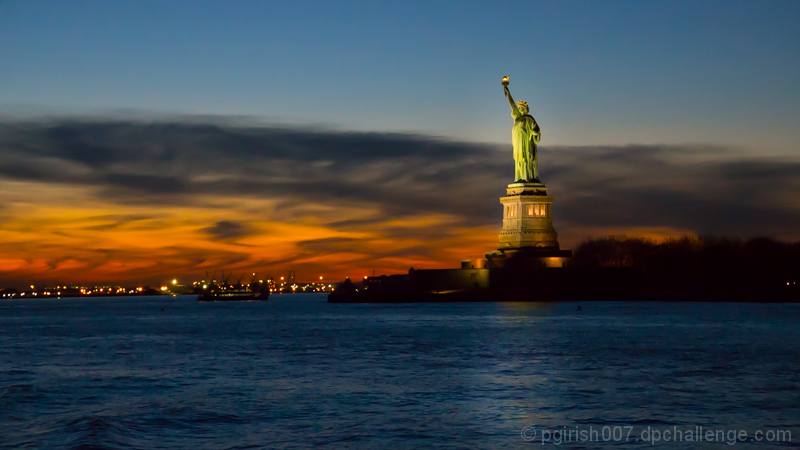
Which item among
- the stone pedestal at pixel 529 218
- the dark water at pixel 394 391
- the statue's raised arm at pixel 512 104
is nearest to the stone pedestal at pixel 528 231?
the stone pedestal at pixel 529 218

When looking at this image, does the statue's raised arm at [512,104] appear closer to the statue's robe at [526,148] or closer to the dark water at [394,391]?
the statue's robe at [526,148]

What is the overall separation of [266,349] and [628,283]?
77.3m

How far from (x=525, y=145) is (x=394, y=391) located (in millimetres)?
82015

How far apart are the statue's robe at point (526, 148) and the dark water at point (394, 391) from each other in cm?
5469

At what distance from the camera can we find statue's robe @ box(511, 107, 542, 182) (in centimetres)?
10800

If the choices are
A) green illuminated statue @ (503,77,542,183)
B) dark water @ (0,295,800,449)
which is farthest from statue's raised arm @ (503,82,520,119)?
dark water @ (0,295,800,449)

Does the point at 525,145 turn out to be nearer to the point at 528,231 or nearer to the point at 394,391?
the point at 528,231

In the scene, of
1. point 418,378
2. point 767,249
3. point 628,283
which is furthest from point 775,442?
point 767,249

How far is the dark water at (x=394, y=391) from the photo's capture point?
70.1 feet

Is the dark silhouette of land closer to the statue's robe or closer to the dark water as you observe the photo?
the statue's robe

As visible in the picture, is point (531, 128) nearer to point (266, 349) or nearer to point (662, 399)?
point (266, 349)

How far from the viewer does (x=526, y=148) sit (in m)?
108

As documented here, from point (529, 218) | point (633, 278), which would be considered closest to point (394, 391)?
point (529, 218)

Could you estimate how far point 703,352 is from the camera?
4278cm
